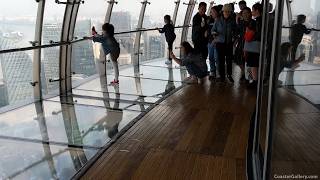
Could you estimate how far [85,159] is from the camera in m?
3.46

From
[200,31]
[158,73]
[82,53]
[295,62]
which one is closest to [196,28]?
[200,31]

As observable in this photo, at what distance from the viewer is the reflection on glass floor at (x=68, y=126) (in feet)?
10.8

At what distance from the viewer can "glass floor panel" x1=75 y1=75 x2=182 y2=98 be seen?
21.3 feet

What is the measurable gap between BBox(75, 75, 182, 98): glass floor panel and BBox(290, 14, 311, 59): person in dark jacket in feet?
15.1

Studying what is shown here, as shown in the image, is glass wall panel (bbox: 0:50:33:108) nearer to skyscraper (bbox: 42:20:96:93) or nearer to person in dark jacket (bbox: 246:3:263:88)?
skyscraper (bbox: 42:20:96:93)

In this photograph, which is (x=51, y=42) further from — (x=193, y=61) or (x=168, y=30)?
(x=168, y=30)

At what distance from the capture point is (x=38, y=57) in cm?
550

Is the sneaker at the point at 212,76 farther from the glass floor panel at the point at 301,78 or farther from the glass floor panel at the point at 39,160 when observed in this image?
the glass floor panel at the point at 301,78

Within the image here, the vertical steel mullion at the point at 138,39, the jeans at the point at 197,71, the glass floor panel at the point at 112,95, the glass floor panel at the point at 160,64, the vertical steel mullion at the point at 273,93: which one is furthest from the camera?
the glass floor panel at the point at 160,64

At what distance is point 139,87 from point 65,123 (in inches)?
101

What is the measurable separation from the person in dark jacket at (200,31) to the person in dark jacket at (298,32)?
5849 mm

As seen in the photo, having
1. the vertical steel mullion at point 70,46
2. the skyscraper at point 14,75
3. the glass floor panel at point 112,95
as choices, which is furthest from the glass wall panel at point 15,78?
the glass floor panel at point 112,95

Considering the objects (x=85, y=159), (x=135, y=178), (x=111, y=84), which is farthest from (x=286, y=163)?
(x=111, y=84)

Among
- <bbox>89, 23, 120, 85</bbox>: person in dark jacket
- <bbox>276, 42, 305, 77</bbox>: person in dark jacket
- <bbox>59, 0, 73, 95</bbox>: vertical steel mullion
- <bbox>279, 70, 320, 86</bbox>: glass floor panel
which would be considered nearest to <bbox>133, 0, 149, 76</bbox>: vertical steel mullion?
<bbox>89, 23, 120, 85</bbox>: person in dark jacket
